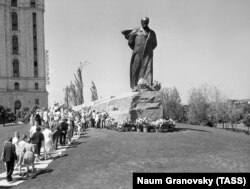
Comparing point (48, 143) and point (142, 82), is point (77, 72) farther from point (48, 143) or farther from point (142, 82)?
point (48, 143)

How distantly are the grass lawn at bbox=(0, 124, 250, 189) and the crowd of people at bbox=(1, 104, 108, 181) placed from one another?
918mm

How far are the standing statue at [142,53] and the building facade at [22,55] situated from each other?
57.6 meters

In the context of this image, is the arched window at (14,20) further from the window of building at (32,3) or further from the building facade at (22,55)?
the window of building at (32,3)

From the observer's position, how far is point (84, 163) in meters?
13.4

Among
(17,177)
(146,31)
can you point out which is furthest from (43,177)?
(146,31)

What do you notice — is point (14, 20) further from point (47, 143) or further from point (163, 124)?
point (47, 143)

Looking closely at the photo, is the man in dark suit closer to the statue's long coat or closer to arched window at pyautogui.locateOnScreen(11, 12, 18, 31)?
the statue's long coat

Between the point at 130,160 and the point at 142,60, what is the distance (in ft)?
39.6

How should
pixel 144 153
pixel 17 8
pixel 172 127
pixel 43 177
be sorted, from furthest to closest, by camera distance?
pixel 17 8 < pixel 172 127 < pixel 144 153 < pixel 43 177

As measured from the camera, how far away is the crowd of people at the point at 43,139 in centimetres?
1228

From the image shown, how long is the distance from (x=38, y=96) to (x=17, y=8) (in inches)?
875

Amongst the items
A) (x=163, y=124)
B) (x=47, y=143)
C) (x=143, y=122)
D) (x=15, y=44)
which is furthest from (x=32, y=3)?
(x=47, y=143)

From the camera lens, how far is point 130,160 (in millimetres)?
13523

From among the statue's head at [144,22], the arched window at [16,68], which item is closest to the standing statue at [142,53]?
the statue's head at [144,22]
